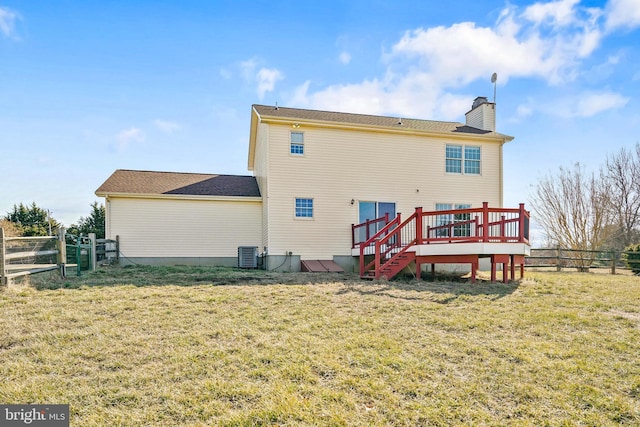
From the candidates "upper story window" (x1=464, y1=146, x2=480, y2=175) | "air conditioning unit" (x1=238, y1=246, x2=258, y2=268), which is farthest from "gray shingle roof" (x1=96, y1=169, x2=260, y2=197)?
"upper story window" (x1=464, y1=146, x2=480, y2=175)

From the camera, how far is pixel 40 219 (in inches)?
1312

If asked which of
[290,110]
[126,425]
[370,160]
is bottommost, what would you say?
[126,425]

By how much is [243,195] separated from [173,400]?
39.4 ft

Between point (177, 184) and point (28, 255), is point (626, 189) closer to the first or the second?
point (177, 184)

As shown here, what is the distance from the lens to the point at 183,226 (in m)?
14.5

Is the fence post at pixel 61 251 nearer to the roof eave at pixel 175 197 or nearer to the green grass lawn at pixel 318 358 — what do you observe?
the green grass lawn at pixel 318 358

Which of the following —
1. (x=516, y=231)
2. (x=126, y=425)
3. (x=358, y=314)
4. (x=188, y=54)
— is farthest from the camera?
(x=188, y=54)

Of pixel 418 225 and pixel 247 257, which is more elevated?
pixel 418 225

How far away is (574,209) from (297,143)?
17.0 m

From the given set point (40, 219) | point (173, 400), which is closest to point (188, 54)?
point (173, 400)

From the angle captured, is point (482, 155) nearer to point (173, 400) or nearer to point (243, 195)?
point (243, 195)

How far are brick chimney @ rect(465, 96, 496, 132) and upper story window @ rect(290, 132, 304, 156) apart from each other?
814 centimetres

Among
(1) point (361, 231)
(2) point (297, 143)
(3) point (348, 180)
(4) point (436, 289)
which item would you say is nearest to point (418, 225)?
(4) point (436, 289)

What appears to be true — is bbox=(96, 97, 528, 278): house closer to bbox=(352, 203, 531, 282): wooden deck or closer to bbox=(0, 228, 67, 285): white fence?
bbox=(352, 203, 531, 282): wooden deck
